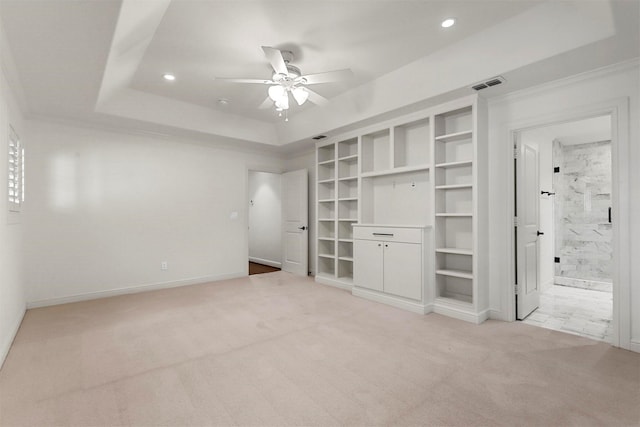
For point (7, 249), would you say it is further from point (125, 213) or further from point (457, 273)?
point (457, 273)

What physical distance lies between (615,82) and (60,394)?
4.86 metres

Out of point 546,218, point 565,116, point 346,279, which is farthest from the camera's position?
point 546,218

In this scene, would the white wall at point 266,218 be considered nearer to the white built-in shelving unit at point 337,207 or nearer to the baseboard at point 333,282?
the white built-in shelving unit at point 337,207

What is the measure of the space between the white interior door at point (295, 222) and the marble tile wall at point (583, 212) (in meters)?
4.39

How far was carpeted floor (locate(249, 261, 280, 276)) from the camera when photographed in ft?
21.0

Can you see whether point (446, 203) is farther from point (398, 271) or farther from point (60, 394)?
point (60, 394)

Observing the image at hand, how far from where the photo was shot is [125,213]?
4.52m

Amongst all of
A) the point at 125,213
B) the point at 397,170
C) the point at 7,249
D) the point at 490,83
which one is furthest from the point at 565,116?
the point at 125,213

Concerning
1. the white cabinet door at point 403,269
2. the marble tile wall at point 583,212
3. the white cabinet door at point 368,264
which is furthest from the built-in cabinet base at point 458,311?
the marble tile wall at point 583,212

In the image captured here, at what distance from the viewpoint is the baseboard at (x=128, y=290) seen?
391cm

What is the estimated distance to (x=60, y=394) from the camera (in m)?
1.97

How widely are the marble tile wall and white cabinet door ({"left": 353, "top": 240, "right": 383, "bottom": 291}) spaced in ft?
11.5

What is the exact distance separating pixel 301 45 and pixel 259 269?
15.9 feet

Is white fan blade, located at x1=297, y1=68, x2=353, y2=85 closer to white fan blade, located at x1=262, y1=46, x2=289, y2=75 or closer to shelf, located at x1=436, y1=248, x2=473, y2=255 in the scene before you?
white fan blade, located at x1=262, y1=46, x2=289, y2=75
